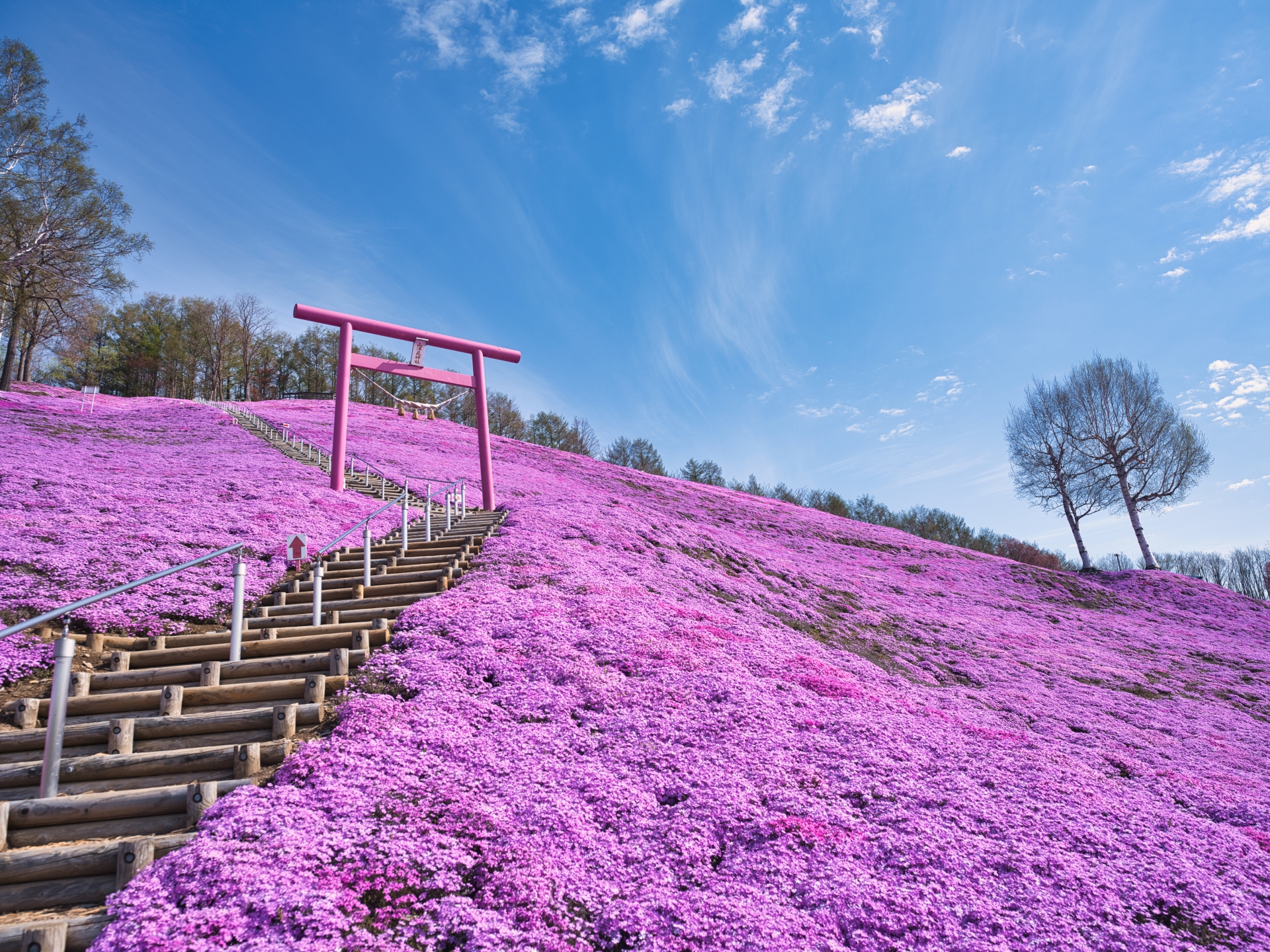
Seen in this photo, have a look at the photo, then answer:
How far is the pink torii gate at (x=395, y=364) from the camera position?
15.1 meters

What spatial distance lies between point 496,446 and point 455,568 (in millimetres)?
23507

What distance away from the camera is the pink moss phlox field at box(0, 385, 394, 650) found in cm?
875

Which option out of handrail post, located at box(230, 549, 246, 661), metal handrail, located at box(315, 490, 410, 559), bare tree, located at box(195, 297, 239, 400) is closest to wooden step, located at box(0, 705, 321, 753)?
handrail post, located at box(230, 549, 246, 661)

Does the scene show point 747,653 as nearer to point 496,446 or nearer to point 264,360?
point 496,446

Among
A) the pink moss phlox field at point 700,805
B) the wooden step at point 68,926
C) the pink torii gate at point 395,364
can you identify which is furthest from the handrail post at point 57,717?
the pink torii gate at point 395,364

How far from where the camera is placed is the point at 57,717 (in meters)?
4.48

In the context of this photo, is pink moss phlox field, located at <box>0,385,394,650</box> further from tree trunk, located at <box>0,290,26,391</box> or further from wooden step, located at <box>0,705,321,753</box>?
tree trunk, located at <box>0,290,26,391</box>

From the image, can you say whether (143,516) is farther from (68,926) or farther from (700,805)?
(700,805)

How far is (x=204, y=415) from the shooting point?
30.4 m

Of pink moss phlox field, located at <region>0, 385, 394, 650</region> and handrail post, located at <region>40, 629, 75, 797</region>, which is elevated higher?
pink moss phlox field, located at <region>0, 385, 394, 650</region>

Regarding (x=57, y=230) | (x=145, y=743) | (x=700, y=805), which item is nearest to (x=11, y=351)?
(x=57, y=230)

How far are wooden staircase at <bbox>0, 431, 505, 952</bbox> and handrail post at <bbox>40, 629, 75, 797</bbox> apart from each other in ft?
→ 0.46

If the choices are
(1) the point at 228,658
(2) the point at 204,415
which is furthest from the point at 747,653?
(2) the point at 204,415

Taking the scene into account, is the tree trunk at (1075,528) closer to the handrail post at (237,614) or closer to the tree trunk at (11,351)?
the handrail post at (237,614)
